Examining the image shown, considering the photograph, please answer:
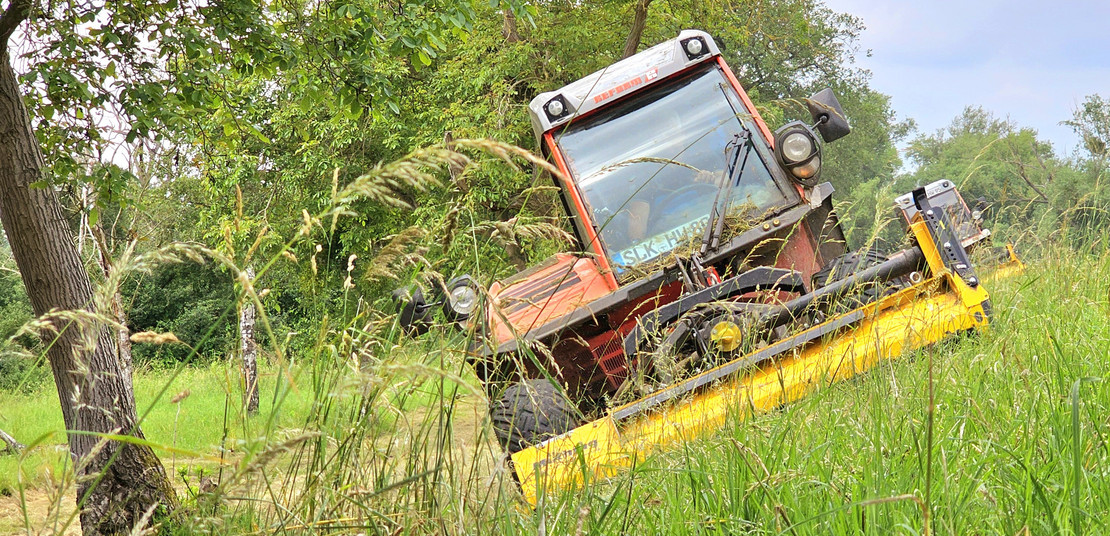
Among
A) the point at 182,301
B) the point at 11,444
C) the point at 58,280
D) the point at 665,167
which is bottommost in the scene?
the point at 665,167

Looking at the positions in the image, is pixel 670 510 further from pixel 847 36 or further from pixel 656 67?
pixel 847 36

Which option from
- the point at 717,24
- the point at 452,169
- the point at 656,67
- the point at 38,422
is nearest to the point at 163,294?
the point at 38,422

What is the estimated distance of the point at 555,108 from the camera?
5.98 meters

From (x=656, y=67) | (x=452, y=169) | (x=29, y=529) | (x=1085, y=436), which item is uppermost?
(x=656, y=67)

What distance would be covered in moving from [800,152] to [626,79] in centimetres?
122

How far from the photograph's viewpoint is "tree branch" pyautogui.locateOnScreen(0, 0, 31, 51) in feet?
14.5

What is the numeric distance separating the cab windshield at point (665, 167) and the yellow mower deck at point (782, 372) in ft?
4.17

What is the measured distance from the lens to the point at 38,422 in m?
11.1

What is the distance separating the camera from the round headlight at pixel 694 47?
6.01 metres

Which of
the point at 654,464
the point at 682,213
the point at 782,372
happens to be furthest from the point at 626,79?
the point at 654,464

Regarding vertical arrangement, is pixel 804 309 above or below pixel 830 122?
below

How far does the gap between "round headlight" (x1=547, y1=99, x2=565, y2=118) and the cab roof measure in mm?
17

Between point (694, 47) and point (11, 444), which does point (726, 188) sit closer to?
point (694, 47)

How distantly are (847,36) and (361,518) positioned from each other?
3807 centimetres
